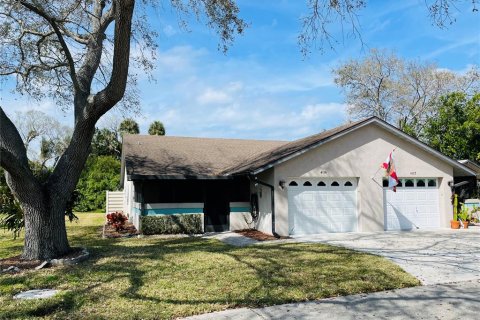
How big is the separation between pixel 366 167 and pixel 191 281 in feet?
34.6

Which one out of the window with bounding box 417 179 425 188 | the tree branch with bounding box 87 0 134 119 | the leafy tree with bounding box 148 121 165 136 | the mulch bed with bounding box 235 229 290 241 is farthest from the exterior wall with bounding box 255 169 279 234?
the leafy tree with bounding box 148 121 165 136

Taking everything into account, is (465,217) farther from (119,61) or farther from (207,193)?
(119,61)

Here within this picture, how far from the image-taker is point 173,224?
52.3 feet

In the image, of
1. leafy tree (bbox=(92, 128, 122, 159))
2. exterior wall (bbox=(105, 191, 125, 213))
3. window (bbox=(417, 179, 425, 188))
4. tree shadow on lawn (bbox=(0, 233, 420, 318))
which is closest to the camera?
tree shadow on lawn (bbox=(0, 233, 420, 318))

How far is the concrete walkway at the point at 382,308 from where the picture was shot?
5652mm

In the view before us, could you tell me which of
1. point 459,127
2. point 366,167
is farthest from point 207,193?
point 459,127

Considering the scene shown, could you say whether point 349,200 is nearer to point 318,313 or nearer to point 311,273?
point 311,273

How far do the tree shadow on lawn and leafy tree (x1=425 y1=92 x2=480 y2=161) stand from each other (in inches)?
780

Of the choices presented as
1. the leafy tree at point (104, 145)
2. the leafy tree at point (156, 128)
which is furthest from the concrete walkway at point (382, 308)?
the leafy tree at point (156, 128)

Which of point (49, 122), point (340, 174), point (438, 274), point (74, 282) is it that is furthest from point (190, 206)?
point (49, 122)

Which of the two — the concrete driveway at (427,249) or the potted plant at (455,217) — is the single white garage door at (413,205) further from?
the concrete driveway at (427,249)

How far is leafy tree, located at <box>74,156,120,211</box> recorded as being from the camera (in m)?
31.0

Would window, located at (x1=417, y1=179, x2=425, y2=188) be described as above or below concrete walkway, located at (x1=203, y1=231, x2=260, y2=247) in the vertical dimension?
above

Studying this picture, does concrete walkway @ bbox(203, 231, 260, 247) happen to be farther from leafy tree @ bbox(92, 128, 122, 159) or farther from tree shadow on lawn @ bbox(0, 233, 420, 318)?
leafy tree @ bbox(92, 128, 122, 159)
